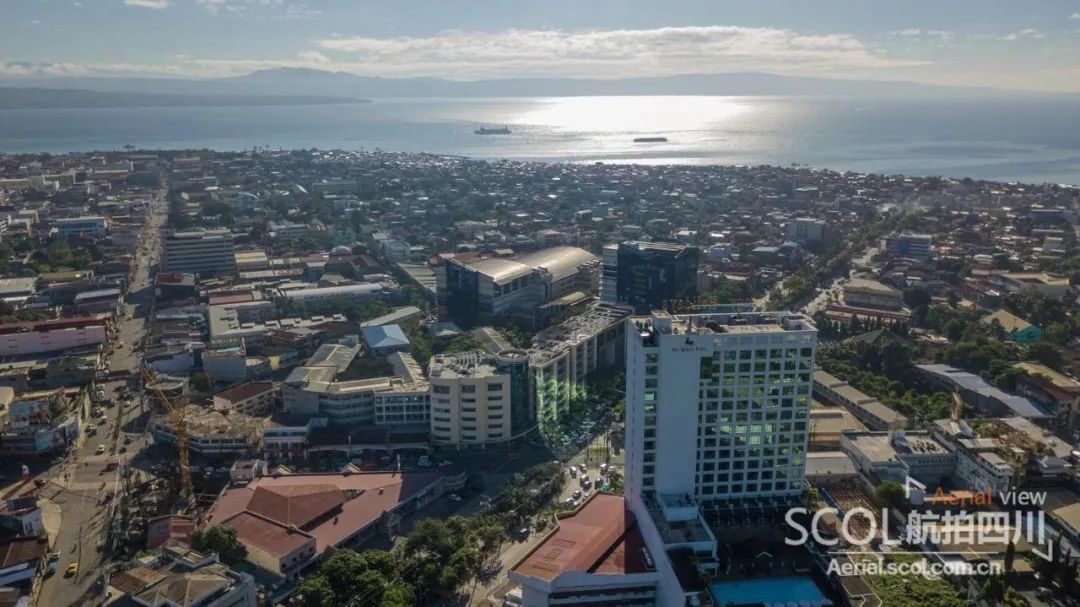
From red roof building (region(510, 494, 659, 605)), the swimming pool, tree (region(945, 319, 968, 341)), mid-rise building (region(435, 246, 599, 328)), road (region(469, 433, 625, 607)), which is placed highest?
mid-rise building (region(435, 246, 599, 328))

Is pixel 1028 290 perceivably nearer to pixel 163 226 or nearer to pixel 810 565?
pixel 810 565

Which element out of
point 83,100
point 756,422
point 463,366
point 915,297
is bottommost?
point 915,297

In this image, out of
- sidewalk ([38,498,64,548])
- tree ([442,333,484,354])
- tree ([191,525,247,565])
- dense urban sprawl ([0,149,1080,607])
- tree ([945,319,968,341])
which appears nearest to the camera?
dense urban sprawl ([0,149,1080,607])

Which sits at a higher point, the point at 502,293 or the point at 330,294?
the point at 502,293

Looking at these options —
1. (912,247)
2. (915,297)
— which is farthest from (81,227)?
(912,247)

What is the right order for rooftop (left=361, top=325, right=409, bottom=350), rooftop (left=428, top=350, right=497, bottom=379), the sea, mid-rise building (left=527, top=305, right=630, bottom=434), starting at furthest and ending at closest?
the sea < rooftop (left=361, top=325, right=409, bottom=350) < mid-rise building (left=527, top=305, right=630, bottom=434) < rooftop (left=428, top=350, right=497, bottom=379)

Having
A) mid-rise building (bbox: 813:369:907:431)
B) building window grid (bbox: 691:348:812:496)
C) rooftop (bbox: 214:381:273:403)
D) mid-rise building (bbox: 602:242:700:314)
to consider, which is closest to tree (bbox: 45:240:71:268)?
rooftop (bbox: 214:381:273:403)

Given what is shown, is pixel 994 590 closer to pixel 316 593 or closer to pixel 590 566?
pixel 590 566

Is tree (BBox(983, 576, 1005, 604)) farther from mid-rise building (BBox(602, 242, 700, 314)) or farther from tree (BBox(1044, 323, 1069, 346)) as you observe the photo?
tree (BBox(1044, 323, 1069, 346))
